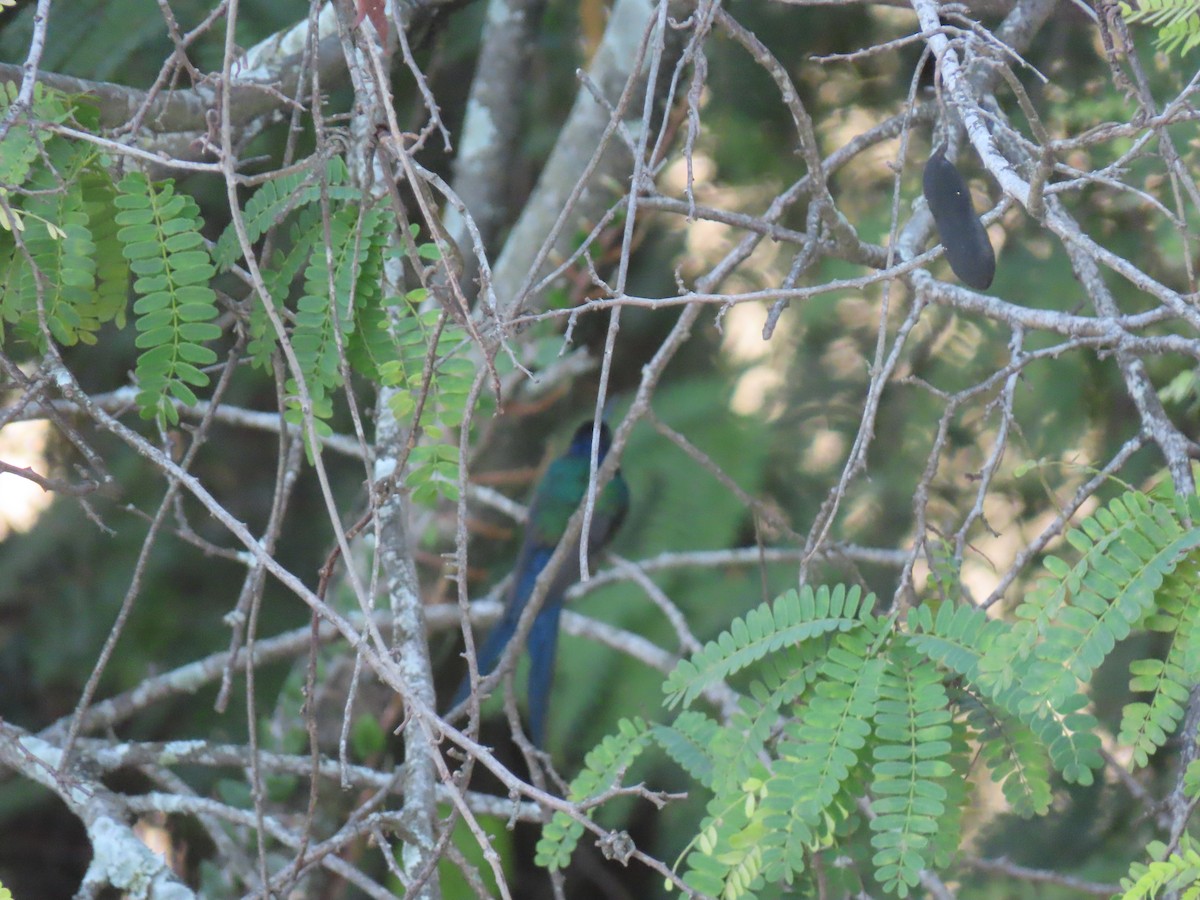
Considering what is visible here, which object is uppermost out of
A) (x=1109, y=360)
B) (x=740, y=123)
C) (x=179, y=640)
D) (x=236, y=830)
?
(x=740, y=123)

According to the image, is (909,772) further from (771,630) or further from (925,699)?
(771,630)

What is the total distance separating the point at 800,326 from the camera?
3535 millimetres

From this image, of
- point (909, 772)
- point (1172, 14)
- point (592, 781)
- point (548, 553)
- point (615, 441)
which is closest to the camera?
point (909, 772)

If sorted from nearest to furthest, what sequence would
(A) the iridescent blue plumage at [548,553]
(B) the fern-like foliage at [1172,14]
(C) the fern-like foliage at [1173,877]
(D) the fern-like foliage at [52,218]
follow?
1. (C) the fern-like foliage at [1173,877]
2. (B) the fern-like foliage at [1172,14]
3. (D) the fern-like foliage at [52,218]
4. (A) the iridescent blue plumage at [548,553]

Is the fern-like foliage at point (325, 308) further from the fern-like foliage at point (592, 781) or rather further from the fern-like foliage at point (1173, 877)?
the fern-like foliage at point (1173, 877)

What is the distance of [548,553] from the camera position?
3.54m

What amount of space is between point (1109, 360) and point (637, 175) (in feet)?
6.98

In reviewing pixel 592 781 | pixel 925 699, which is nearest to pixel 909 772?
pixel 925 699

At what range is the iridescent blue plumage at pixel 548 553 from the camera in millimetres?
3137

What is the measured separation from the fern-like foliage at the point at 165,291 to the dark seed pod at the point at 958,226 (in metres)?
1.06

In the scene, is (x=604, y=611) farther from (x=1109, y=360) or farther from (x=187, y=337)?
(x=187, y=337)

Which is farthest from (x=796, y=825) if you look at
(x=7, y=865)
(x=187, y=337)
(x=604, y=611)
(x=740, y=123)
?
(x=7, y=865)

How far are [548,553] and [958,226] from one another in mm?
2321

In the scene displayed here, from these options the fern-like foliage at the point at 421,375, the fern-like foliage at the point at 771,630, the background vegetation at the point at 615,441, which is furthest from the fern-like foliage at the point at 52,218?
the fern-like foliage at the point at 771,630
